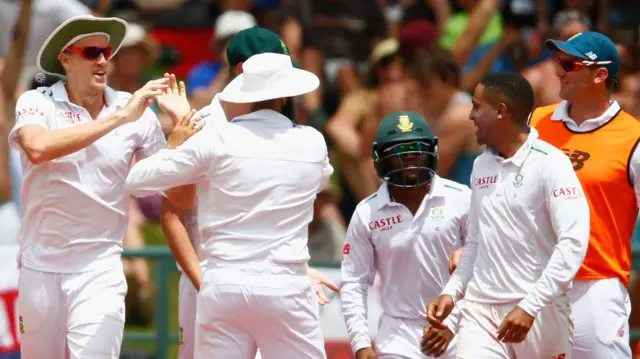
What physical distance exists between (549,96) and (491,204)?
4173mm

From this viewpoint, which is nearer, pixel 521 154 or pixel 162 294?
pixel 521 154

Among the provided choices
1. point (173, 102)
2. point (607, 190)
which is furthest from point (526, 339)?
point (173, 102)

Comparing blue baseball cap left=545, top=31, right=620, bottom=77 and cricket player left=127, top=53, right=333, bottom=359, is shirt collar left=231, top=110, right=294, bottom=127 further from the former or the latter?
blue baseball cap left=545, top=31, right=620, bottom=77

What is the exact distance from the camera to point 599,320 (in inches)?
277

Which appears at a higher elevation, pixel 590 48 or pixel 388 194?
pixel 590 48

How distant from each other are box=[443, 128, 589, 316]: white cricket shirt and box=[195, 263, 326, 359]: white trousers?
0.81m

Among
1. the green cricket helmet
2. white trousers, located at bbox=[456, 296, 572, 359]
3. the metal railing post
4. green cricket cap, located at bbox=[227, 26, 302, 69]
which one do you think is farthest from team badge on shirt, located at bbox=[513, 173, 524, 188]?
the metal railing post

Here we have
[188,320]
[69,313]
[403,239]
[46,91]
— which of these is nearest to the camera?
[69,313]

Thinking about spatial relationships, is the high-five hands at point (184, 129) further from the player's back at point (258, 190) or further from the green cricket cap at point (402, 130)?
the green cricket cap at point (402, 130)

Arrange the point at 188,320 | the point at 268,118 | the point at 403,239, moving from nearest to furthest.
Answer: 1. the point at 268,118
2. the point at 403,239
3. the point at 188,320

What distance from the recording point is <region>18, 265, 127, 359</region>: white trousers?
6.78m

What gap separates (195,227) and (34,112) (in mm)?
1180

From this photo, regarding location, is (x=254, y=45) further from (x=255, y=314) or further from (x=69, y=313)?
(x=69, y=313)

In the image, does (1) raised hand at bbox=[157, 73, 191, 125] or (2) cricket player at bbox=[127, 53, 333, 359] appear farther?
(1) raised hand at bbox=[157, 73, 191, 125]
